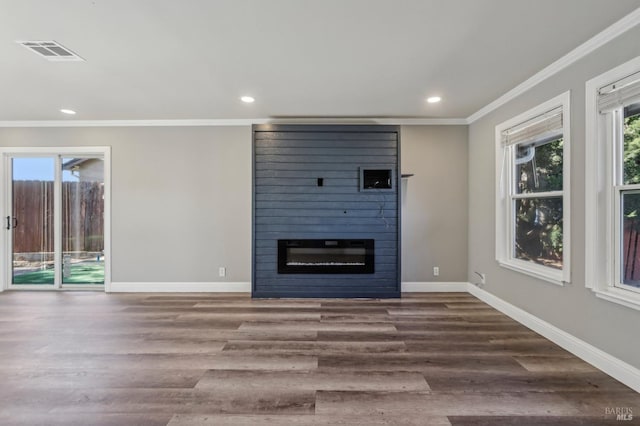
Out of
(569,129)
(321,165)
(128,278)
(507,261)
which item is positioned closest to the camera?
(569,129)

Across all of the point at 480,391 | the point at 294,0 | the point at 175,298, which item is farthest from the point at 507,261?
the point at 175,298

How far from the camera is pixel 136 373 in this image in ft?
→ 7.58

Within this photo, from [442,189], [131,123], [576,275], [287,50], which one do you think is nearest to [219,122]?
[131,123]

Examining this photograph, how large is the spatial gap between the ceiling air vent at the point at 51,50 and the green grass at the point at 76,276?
10.3 ft

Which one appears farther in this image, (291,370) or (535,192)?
(535,192)

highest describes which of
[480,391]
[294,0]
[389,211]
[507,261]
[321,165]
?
[294,0]

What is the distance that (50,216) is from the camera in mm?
4660

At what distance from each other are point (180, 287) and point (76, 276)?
1.68 metres

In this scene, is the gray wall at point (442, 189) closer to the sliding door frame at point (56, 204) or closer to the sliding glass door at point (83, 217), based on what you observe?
the sliding door frame at point (56, 204)

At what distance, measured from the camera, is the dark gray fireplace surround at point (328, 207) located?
4184 mm

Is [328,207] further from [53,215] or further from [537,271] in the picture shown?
[53,215]

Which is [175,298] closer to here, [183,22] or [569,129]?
[183,22]

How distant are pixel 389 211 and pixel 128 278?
3.95 meters

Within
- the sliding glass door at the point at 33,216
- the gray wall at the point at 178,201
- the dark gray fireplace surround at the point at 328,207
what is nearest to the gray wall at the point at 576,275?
the dark gray fireplace surround at the point at 328,207
